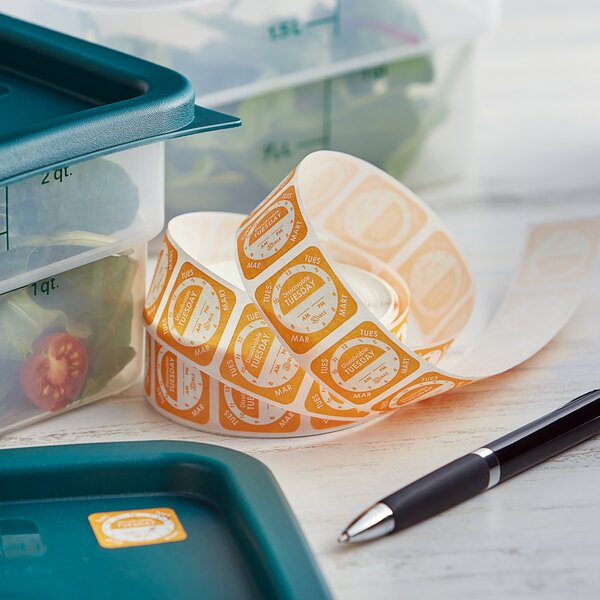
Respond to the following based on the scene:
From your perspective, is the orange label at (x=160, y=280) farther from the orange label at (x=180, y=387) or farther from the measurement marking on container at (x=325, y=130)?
the measurement marking on container at (x=325, y=130)

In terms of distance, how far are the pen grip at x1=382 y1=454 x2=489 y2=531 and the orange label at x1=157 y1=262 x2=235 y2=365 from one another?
13 centimetres

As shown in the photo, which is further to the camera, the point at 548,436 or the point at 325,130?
the point at 325,130

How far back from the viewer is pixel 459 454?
543 millimetres

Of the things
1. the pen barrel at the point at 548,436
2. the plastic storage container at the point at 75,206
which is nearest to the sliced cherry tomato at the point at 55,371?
the plastic storage container at the point at 75,206

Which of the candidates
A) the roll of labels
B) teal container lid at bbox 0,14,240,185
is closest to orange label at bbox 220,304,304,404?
the roll of labels

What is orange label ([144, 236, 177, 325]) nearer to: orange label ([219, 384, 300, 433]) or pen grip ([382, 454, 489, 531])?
orange label ([219, 384, 300, 433])

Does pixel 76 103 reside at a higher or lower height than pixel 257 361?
higher

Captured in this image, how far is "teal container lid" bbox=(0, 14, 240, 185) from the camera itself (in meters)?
0.48

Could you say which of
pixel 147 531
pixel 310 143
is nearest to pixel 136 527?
pixel 147 531

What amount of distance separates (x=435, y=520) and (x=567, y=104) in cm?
67

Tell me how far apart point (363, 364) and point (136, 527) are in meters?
0.14

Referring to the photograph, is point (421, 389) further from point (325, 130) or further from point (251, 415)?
point (325, 130)

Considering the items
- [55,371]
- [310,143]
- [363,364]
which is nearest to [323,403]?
[363,364]

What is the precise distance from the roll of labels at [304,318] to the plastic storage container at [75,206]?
0.02 metres
